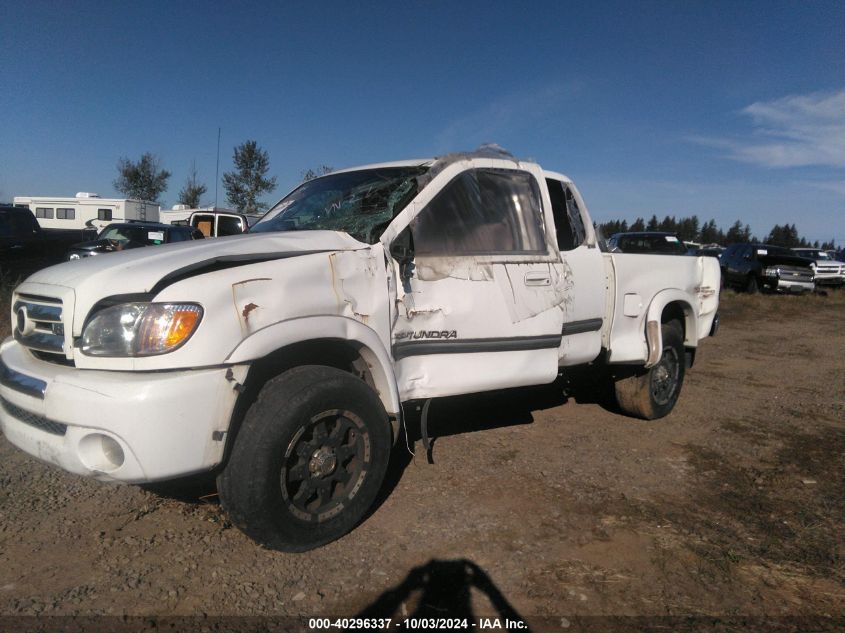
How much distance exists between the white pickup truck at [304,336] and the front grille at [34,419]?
0.4 inches

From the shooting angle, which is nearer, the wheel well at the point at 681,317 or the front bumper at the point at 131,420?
the front bumper at the point at 131,420

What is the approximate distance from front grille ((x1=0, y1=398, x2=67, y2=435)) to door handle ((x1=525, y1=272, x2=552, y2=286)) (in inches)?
102

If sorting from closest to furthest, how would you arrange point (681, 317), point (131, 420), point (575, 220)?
1. point (131, 420)
2. point (575, 220)
3. point (681, 317)

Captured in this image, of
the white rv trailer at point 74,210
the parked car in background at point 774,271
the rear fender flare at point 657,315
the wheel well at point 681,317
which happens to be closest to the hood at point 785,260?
the parked car in background at point 774,271

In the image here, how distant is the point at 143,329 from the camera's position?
245cm

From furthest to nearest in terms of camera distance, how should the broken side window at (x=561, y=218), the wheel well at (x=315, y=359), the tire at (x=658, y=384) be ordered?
the tire at (x=658, y=384)
the broken side window at (x=561, y=218)
the wheel well at (x=315, y=359)

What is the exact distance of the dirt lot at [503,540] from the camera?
2566 mm

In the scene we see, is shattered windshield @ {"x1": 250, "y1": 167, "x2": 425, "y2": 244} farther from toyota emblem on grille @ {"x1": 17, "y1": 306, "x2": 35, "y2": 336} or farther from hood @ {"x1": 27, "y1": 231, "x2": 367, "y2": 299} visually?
toyota emblem on grille @ {"x1": 17, "y1": 306, "x2": 35, "y2": 336}

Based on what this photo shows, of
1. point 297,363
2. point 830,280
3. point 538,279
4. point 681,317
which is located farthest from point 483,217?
point 830,280

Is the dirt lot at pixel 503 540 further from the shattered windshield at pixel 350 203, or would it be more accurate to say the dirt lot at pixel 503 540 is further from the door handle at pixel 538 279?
the shattered windshield at pixel 350 203

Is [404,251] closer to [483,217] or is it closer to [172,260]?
[483,217]

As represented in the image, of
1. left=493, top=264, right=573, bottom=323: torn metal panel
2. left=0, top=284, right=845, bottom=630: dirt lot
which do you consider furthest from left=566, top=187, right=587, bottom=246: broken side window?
left=0, top=284, right=845, bottom=630: dirt lot

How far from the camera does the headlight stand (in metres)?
2.45

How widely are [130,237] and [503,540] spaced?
441 inches
